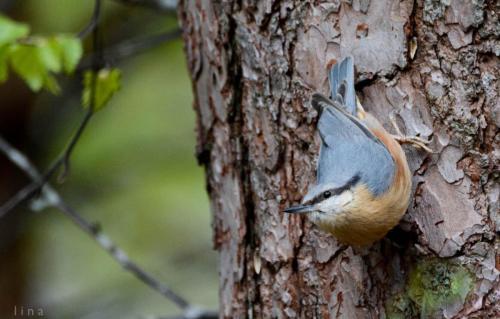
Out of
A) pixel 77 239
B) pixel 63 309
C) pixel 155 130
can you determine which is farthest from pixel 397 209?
pixel 77 239

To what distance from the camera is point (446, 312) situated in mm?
2283

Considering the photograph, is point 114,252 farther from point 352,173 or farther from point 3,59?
point 352,173

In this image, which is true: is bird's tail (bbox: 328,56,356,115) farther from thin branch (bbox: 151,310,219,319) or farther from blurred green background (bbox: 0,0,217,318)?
blurred green background (bbox: 0,0,217,318)

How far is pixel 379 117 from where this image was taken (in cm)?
246

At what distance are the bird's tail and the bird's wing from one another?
0.03 meters

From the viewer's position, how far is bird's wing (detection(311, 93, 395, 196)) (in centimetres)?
235

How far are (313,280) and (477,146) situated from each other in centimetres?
69

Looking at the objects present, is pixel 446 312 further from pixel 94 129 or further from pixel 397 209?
pixel 94 129

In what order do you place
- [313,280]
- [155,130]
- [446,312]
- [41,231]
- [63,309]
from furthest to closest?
[155,130]
[41,231]
[63,309]
[313,280]
[446,312]

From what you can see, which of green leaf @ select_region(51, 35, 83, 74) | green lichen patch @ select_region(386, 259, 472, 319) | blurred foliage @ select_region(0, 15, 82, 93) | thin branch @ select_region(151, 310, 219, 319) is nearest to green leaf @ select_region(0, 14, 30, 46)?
blurred foliage @ select_region(0, 15, 82, 93)

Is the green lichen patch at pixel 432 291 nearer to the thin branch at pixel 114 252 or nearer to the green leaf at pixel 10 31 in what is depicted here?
the thin branch at pixel 114 252

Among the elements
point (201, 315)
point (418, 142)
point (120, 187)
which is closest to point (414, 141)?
point (418, 142)

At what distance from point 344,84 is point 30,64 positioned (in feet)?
4.11

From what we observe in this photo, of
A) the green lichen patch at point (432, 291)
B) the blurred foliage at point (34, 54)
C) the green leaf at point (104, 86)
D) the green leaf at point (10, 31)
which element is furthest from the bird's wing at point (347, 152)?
the green leaf at point (10, 31)
